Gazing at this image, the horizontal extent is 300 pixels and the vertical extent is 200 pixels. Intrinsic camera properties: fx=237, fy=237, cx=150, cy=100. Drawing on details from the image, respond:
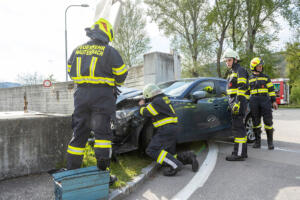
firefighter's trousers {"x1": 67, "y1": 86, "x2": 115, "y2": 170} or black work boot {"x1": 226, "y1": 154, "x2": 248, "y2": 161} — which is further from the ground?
firefighter's trousers {"x1": 67, "y1": 86, "x2": 115, "y2": 170}

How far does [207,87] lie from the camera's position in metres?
5.15

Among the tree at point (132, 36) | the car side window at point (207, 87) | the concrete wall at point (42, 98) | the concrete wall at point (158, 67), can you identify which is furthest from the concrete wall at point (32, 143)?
the tree at point (132, 36)

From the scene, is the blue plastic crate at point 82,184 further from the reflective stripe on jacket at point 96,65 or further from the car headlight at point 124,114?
the car headlight at point 124,114

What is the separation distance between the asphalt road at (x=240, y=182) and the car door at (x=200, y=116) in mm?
614

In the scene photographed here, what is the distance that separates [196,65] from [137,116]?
20.5 metres

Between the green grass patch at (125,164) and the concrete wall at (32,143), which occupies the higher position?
the concrete wall at (32,143)

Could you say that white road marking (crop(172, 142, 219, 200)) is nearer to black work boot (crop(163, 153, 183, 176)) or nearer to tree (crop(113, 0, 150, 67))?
black work boot (crop(163, 153, 183, 176))

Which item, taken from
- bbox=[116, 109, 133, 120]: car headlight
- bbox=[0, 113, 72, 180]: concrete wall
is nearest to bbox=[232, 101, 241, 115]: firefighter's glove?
bbox=[116, 109, 133, 120]: car headlight

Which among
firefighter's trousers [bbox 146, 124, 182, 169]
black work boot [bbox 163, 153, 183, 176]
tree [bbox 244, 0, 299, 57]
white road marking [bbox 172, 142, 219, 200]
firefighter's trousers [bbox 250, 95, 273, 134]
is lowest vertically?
white road marking [bbox 172, 142, 219, 200]

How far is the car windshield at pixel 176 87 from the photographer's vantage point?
15.4 ft

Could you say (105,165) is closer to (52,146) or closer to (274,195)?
(52,146)

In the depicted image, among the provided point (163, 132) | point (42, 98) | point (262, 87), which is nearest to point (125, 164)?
point (163, 132)

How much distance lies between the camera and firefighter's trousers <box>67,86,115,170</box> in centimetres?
279

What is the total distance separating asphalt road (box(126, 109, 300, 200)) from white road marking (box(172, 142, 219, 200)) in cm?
1
